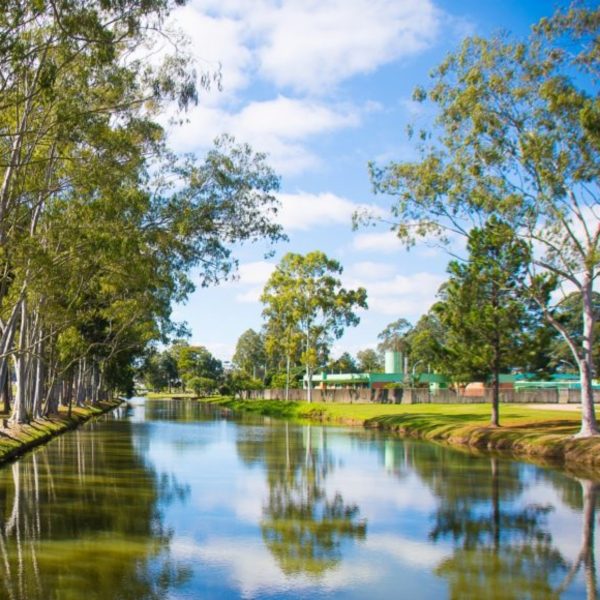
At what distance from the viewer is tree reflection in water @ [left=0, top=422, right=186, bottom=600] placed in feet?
36.6

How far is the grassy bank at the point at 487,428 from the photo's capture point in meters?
29.8

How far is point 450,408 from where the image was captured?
2223 inches

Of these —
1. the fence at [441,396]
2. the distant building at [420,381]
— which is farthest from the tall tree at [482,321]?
the distant building at [420,381]

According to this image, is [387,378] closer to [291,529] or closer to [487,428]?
[487,428]

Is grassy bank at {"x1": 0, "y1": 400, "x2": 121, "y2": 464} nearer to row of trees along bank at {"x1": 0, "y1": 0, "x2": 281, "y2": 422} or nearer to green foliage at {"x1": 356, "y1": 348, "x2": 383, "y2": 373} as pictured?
row of trees along bank at {"x1": 0, "y1": 0, "x2": 281, "y2": 422}

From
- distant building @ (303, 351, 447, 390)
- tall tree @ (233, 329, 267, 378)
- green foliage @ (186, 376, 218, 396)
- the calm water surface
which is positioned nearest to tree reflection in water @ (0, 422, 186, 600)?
the calm water surface

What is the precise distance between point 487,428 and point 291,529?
24.6m

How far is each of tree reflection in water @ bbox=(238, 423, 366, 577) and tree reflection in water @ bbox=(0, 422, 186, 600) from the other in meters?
2.16

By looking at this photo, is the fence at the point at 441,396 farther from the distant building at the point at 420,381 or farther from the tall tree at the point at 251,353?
the tall tree at the point at 251,353

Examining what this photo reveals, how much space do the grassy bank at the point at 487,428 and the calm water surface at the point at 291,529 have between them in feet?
10.4

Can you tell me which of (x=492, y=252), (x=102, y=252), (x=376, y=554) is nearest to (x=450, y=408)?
(x=492, y=252)

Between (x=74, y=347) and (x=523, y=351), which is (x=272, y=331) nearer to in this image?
(x=74, y=347)

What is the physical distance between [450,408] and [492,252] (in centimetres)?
2285

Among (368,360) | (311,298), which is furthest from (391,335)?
(311,298)
